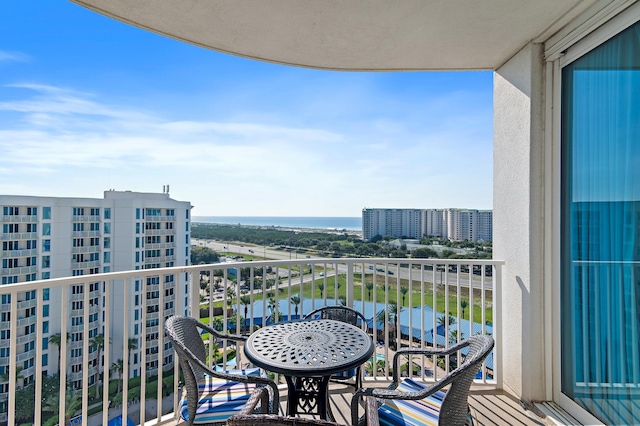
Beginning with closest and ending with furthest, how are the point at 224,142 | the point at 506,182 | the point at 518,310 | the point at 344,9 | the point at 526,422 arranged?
1. the point at 344,9
2. the point at 526,422
3. the point at 518,310
4. the point at 506,182
5. the point at 224,142

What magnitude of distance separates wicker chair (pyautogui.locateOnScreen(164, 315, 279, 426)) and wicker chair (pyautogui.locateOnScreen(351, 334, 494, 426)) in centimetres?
→ 47

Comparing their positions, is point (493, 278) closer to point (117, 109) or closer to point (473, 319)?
point (473, 319)

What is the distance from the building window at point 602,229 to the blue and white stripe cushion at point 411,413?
1.17 m

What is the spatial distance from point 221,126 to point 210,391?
37.5 ft

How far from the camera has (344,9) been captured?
2154mm

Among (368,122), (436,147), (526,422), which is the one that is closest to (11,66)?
(368,122)

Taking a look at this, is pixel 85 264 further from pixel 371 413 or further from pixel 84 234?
pixel 371 413

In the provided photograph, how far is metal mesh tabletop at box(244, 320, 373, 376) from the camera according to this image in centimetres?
154

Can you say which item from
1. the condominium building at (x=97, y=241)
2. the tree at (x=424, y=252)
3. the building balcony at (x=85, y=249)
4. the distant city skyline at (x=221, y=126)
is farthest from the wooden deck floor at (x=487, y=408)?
the building balcony at (x=85, y=249)

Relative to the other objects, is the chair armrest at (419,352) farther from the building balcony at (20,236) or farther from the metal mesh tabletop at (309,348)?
the building balcony at (20,236)

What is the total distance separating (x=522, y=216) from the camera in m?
2.66

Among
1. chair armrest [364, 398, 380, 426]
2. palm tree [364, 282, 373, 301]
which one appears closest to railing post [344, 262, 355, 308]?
palm tree [364, 282, 373, 301]

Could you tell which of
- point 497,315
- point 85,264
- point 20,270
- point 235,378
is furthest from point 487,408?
point 85,264

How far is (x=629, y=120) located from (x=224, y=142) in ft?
39.8
